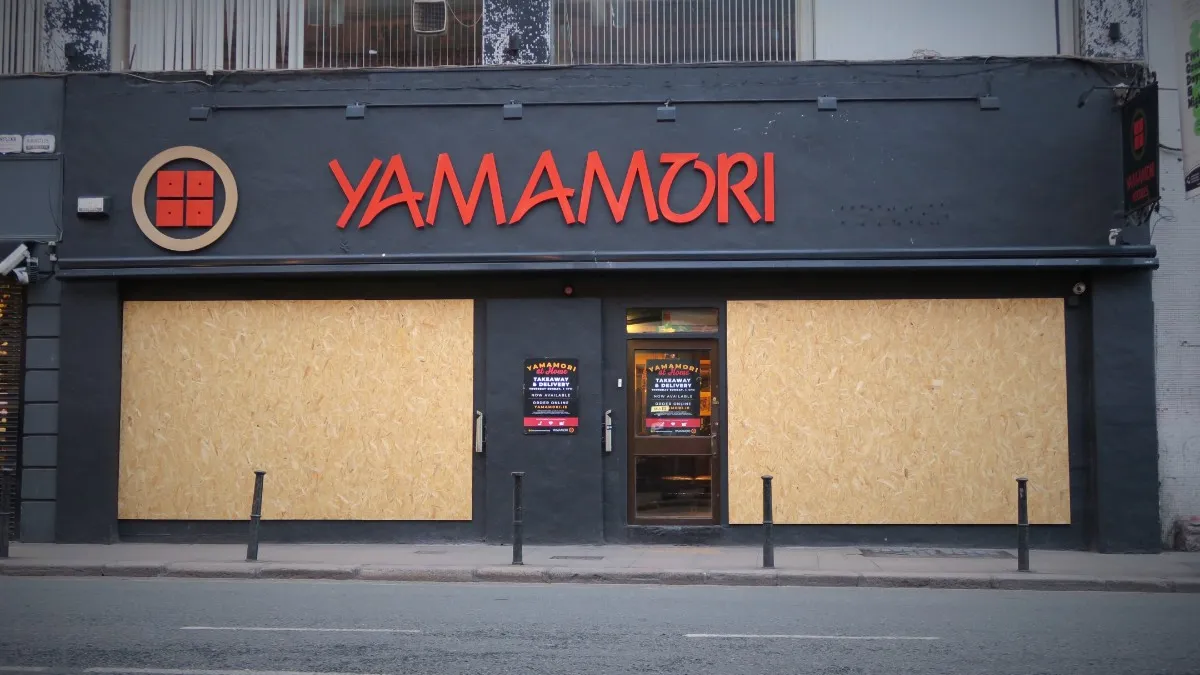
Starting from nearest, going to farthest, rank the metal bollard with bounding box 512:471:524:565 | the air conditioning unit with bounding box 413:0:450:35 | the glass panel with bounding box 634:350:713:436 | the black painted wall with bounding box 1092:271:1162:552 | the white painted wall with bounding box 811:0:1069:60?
the metal bollard with bounding box 512:471:524:565
the black painted wall with bounding box 1092:271:1162:552
the glass panel with bounding box 634:350:713:436
the white painted wall with bounding box 811:0:1069:60
the air conditioning unit with bounding box 413:0:450:35

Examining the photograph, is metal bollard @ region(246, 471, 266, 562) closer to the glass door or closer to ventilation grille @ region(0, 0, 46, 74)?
the glass door

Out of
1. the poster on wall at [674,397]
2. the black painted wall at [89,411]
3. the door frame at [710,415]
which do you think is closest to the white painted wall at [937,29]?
the door frame at [710,415]

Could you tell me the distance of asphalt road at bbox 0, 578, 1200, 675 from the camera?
A: 299 inches

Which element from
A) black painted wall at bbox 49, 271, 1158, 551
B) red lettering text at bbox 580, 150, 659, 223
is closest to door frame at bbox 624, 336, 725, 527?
black painted wall at bbox 49, 271, 1158, 551

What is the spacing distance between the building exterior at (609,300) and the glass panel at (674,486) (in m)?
0.03

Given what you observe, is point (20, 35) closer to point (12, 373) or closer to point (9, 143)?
point (9, 143)

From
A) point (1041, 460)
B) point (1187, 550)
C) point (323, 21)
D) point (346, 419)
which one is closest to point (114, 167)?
point (323, 21)

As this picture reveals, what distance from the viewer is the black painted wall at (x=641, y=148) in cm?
1409

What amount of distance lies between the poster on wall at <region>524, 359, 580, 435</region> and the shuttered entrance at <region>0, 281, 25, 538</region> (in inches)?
275

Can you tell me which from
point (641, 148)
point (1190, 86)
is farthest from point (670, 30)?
point (1190, 86)

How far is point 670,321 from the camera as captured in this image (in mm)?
14492

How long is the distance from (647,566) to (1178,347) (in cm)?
772

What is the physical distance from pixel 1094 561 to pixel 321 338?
10.2m

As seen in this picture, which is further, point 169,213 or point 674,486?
point 169,213
